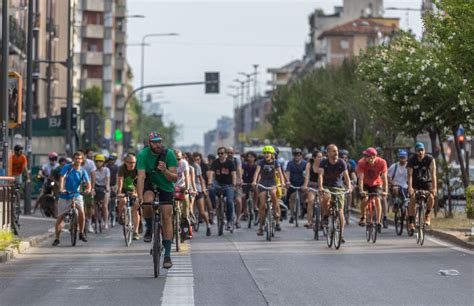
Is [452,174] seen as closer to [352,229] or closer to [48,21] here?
[352,229]

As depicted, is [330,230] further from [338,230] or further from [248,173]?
[248,173]

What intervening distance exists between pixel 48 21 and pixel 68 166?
5077 centimetres

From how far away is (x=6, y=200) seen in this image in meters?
25.8

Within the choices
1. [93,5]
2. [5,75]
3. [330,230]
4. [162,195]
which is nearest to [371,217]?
[330,230]

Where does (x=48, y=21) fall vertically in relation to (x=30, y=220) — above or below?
above

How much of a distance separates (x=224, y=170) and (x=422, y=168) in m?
4.99

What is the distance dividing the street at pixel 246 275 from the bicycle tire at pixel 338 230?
8.5 inches

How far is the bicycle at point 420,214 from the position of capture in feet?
80.8

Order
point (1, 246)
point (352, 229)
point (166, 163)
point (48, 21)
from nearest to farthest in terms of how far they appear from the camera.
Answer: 1. point (166, 163)
2. point (1, 246)
3. point (352, 229)
4. point (48, 21)

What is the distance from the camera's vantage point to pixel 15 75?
86.7ft

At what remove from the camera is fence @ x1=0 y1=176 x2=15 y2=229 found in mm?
25016

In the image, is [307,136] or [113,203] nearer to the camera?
[113,203]

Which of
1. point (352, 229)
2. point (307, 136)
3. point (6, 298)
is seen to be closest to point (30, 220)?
point (352, 229)

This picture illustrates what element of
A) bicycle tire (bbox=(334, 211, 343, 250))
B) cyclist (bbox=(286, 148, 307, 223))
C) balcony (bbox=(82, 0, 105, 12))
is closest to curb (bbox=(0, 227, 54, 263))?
bicycle tire (bbox=(334, 211, 343, 250))
